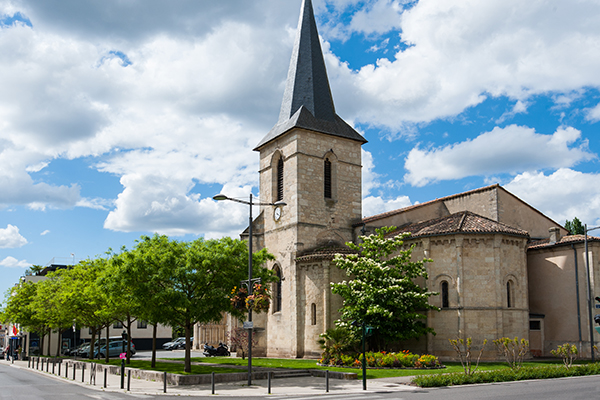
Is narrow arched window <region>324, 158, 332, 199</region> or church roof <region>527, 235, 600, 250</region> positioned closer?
church roof <region>527, 235, 600, 250</region>

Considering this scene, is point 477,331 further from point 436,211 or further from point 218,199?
point 218,199

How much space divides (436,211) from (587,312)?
513 inches

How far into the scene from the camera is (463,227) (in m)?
31.4

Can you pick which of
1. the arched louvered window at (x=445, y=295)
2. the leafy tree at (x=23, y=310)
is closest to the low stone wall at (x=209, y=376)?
the arched louvered window at (x=445, y=295)

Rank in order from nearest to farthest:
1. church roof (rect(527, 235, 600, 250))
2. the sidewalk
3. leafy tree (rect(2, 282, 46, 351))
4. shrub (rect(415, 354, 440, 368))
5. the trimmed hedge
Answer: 1. the sidewalk
2. the trimmed hedge
3. shrub (rect(415, 354, 440, 368))
4. church roof (rect(527, 235, 600, 250))
5. leafy tree (rect(2, 282, 46, 351))

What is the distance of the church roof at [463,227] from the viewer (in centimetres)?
3102

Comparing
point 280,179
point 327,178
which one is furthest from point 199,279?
point 327,178

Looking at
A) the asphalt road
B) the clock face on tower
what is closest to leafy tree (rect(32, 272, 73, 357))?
the clock face on tower

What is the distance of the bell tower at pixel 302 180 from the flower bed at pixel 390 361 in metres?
6.85

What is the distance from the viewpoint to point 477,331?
99.1ft

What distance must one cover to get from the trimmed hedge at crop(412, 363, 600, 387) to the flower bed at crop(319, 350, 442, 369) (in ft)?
15.2

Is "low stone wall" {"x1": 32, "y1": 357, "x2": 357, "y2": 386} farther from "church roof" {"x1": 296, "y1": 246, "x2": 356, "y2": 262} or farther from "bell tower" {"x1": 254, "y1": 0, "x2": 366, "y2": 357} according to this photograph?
"bell tower" {"x1": 254, "y1": 0, "x2": 366, "y2": 357}

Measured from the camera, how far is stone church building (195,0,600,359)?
30.9 meters

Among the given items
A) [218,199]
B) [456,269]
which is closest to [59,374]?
[218,199]
